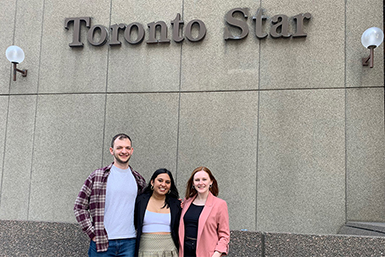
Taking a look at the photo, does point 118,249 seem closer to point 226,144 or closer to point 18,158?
point 226,144

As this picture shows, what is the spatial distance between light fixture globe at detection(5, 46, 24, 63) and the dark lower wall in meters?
3.91

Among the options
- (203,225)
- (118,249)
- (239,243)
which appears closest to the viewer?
(203,225)

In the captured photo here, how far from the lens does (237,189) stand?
23.6ft

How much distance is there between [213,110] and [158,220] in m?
3.90

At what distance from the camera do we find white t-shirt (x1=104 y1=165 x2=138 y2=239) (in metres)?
3.87

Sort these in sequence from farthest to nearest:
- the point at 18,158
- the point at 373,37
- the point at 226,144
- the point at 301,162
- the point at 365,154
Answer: the point at 18,158
the point at 226,144
the point at 301,162
the point at 365,154
the point at 373,37

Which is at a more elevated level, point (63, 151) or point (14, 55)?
point (14, 55)

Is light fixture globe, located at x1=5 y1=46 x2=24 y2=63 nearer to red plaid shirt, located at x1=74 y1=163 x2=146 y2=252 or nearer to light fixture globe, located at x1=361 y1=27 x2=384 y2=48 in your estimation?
red plaid shirt, located at x1=74 y1=163 x2=146 y2=252

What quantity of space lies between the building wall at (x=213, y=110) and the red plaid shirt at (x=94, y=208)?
139 inches

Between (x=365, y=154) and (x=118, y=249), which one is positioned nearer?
(x=118, y=249)

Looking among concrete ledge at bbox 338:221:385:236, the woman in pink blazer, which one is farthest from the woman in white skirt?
concrete ledge at bbox 338:221:385:236

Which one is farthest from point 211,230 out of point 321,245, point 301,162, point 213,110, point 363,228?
point 213,110

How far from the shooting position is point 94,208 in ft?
12.7

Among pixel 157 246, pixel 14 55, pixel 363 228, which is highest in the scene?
pixel 14 55
